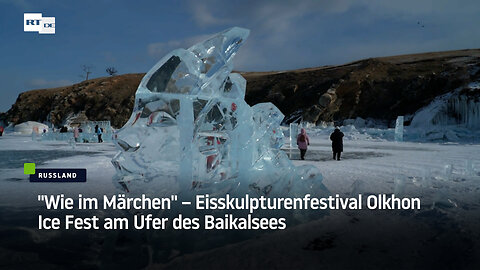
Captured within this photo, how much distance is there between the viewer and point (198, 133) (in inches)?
198

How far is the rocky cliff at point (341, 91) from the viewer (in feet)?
123

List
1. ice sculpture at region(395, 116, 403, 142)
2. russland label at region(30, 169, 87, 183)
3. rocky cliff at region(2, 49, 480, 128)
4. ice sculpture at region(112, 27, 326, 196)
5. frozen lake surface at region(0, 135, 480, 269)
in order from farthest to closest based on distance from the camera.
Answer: rocky cliff at region(2, 49, 480, 128), ice sculpture at region(395, 116, 403, 142), russland label at region(30, 169, 87, 183), ice sculpture at region(112, 27, 326, 196), frozen lake surface at region(0, 135, 480, 269)

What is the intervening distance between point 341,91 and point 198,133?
137 ft

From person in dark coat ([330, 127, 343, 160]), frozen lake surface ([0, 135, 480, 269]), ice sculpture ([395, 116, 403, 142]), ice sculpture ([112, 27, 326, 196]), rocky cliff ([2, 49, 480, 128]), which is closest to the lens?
frozen lake surface ([0, 135, 480, 269])

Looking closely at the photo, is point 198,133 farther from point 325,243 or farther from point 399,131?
point 399,131

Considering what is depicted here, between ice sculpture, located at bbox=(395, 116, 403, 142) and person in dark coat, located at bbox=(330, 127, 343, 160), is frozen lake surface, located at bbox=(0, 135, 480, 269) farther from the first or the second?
ice sculpture, located at bbox=(395, 116, 403, 142)

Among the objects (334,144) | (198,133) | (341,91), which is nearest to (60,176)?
(198,133)

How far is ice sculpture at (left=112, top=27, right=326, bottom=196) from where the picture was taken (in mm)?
4793

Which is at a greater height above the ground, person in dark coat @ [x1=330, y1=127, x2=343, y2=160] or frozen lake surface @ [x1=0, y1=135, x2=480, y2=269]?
person in dark coat @ [x1=330, y1=127, x2=343, y2=160]

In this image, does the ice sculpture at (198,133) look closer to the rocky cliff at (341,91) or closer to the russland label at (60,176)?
the russland label at (60,176)

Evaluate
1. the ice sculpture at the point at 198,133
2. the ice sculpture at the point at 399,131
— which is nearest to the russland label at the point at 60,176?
the ice sculpture at the point at 198,133

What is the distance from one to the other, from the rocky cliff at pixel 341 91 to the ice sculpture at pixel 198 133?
2920 centimetres

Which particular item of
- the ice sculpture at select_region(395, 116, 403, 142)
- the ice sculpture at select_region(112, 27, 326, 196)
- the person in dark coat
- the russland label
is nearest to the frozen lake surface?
the ice sculpture at select_region(112, 27, 326, 196)

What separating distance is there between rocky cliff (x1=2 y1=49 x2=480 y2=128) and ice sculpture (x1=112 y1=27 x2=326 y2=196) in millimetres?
29197
